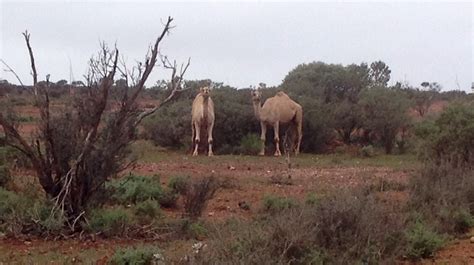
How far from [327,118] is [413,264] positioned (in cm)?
1971

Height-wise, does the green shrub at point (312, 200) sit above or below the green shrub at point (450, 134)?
below

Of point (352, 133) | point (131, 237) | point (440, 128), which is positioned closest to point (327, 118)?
point (352, 133)

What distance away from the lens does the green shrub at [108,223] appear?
10.3 metres

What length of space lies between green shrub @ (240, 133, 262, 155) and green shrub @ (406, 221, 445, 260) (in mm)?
16005

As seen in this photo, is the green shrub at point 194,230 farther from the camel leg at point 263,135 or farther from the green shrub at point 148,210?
the camel leg at point 263,135

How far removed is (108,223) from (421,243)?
3767mm

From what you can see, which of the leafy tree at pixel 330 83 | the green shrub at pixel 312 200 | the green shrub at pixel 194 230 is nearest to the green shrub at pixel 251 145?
the leafy tree at pixel 330 83

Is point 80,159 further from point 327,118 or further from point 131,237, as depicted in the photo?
point 327,118

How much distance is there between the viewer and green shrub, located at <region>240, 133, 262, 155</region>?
25.9 metres

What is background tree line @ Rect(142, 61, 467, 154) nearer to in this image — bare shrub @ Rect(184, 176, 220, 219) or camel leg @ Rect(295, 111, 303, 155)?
camel leg @ Rect(295, 111, 303, 155)

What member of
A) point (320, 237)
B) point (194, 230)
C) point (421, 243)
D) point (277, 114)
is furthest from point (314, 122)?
point (320, 237)

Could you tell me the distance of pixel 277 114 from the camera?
26.6 m

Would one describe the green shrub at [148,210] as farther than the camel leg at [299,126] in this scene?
No

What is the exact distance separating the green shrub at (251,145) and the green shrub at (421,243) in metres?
16.0
